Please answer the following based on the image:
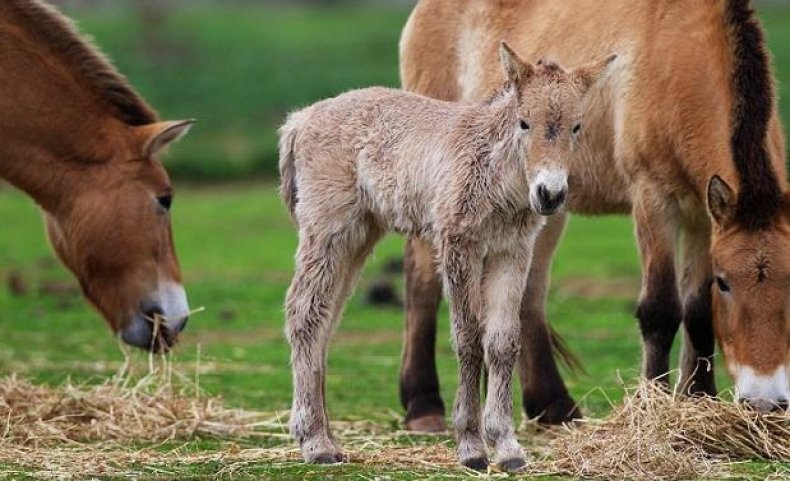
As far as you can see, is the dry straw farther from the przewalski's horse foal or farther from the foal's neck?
the foal's neck

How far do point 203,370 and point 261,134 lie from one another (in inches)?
806

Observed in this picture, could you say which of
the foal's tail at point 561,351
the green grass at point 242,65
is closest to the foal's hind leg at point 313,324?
the foal's tail at point 561,351

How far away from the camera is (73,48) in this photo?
10.5 m

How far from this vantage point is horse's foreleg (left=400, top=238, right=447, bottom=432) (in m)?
10.8

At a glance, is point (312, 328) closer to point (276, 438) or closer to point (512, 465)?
point (512, 465)

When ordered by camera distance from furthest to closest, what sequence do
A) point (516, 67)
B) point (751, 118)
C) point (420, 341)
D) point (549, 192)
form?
point (420, 341) → point (751, 118) → point (516, 67) → point (549, 192)

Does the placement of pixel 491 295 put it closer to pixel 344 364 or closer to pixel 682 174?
pixel 682 174

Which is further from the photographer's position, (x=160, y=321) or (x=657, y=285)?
(x=160, y=321)

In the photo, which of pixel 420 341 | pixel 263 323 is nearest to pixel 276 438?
pixel 420 341

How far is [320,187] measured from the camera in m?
8.62

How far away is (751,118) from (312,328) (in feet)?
9.14

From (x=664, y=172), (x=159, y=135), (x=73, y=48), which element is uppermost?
(x=73, y=48)

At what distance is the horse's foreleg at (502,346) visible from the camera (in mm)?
7984

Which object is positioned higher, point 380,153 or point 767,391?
point 380,153
